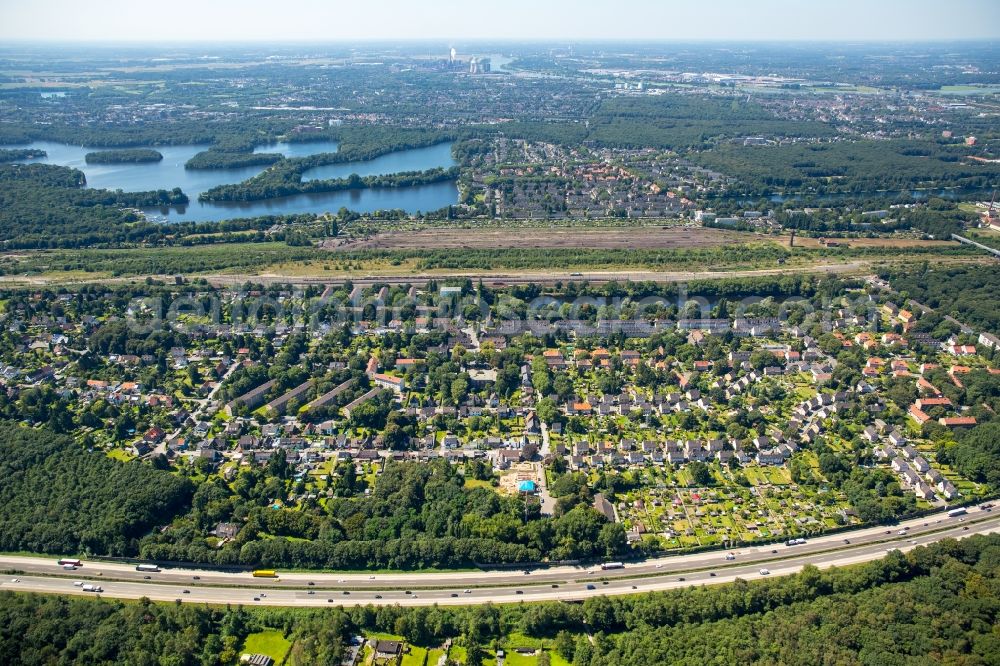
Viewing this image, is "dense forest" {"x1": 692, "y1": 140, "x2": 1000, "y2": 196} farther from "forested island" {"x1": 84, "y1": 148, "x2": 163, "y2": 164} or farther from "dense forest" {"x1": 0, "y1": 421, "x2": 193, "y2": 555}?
"forested island" {"x1": 84, "y1": 148, "x2": 163, "y2": 164}

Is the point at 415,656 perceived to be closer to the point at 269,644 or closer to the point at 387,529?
the point at 269,644

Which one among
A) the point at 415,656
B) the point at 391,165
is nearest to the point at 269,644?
the point at 415,656

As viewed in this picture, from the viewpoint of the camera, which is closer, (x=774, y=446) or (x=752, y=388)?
(x=774, y=446)

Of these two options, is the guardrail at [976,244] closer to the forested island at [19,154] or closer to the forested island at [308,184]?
the forested island at [308,184]

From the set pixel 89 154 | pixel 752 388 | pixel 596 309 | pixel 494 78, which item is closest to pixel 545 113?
Answer: pixel 494 78

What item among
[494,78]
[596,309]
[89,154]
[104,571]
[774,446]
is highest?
[494,78]

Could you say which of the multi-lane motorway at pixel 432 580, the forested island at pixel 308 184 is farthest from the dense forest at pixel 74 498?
the forested island at pixel 308 184

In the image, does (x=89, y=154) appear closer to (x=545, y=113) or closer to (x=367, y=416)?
(x=545, y=113)
